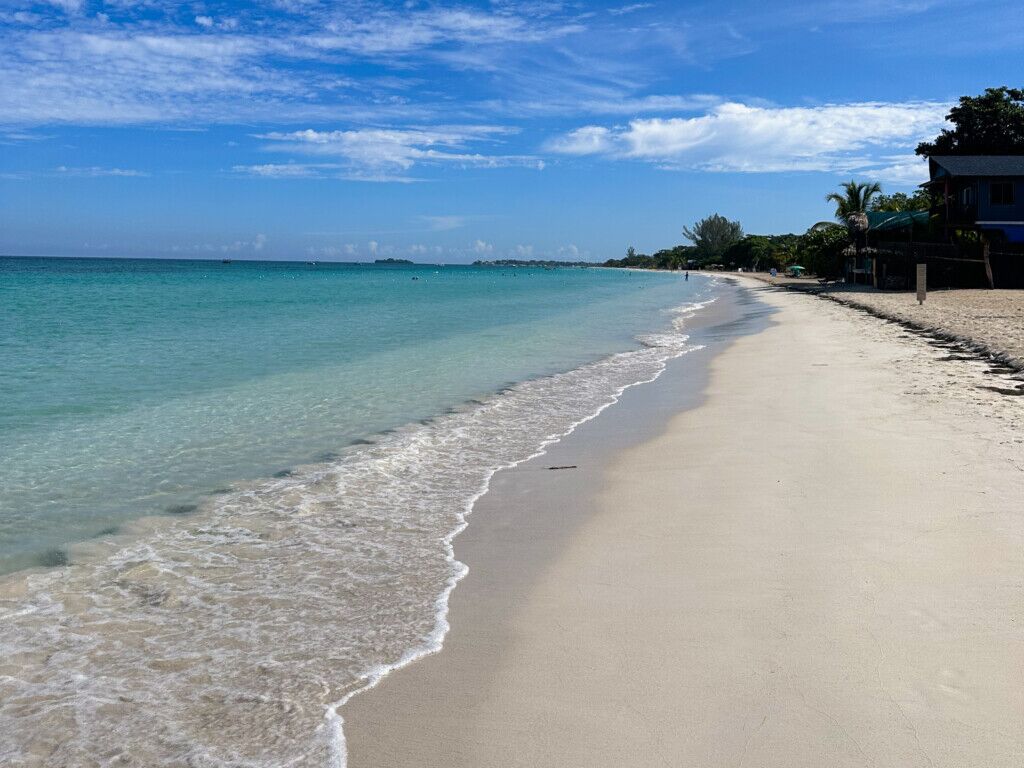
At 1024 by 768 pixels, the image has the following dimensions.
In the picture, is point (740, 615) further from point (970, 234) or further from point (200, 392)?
point (970, 234)

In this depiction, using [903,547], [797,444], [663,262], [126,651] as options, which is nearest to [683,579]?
[903,547]

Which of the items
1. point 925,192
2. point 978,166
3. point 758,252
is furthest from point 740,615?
point 758,252

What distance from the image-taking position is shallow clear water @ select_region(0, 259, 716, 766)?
3498 millimetres

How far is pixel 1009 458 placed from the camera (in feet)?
21.9

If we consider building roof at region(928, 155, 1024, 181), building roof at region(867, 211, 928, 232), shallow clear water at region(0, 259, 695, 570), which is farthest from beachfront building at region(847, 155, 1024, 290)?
shallow clear water at region(0, 259, 695, 570)

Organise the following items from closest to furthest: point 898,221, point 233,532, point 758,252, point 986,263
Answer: point 233,532
point 986,263
point 898,221
point 758,252

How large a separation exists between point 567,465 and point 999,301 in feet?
74.4

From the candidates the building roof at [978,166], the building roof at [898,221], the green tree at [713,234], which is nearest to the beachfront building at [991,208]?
the building roof at [978,166]

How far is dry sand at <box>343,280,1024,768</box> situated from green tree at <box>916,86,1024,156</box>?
192ft

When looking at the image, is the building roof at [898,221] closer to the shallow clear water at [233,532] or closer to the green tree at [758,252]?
the shallow clear water at [233,532]

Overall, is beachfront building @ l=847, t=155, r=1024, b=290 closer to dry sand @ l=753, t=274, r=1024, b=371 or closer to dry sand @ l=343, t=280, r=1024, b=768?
dry sand @ l=753, t=274, r=1024, b=371

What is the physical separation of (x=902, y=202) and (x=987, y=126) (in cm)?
752

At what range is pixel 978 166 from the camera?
34.7 metres

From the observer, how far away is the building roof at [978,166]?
33541 mm
